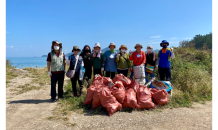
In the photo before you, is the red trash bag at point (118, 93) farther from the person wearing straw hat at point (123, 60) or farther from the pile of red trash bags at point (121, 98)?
the person wearing straw hat at point (123, 60)

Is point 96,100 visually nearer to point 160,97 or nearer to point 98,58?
point 98,58

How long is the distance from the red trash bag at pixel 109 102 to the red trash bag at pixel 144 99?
574 millimetres

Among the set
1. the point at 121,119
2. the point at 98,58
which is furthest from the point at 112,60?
the point at 121,119

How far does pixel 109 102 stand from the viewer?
3379mm

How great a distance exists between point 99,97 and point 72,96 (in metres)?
1.54

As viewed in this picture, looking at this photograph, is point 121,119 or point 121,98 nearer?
point 121,119

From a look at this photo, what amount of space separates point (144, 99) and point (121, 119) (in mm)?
917

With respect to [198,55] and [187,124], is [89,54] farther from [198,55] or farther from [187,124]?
[198,55]

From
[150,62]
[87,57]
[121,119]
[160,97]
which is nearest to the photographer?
[121,119]

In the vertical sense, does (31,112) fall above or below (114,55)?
below

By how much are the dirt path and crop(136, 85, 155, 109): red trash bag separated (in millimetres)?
170

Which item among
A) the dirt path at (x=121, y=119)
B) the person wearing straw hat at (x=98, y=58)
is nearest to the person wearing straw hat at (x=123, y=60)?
the person wearing straw hat at (x=98, y=58)
